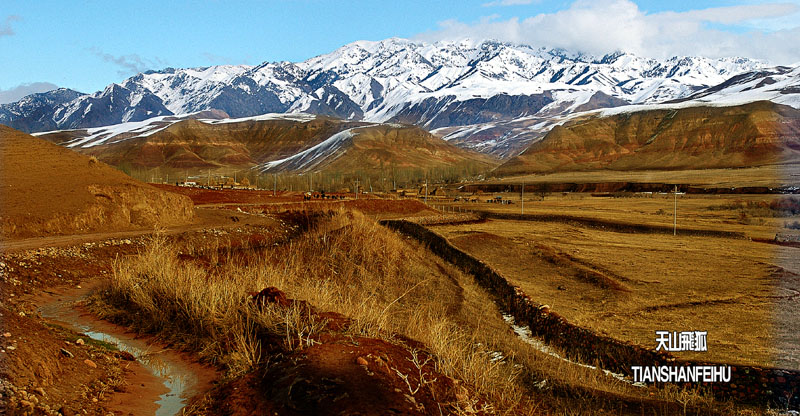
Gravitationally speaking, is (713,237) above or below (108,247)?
below

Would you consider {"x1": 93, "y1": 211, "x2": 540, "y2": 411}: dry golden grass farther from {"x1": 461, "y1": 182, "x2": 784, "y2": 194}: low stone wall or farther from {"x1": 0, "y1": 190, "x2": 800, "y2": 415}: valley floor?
{"x1": 461, "y1": 182, "x2": 784, "y2": 194}: low stone wall

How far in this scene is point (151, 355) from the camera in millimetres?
8578

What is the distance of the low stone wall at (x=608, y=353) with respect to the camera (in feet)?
32.3

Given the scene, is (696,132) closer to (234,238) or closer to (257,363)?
(234,238)

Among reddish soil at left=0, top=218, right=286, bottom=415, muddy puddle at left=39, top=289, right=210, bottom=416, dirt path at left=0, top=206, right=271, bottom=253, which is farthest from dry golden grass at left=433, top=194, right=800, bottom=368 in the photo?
dirt path at left=0, top=206, right=271, bottom=253

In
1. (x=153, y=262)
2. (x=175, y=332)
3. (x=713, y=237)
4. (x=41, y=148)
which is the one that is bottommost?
(x=713, y=237)

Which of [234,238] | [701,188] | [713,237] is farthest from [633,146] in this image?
[234,238]

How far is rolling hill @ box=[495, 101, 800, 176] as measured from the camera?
14188cm

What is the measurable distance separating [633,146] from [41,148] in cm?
17802

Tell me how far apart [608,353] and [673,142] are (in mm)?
170690

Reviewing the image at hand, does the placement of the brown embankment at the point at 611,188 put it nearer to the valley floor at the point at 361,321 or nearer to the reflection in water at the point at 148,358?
the valley floor at the point at 361,321

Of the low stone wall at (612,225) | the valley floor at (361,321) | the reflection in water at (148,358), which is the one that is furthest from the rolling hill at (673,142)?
the reflection in water at (148,358)

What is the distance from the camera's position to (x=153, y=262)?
38.1 feet

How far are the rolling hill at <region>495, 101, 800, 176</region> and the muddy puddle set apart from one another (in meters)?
132
